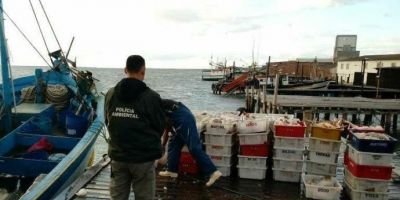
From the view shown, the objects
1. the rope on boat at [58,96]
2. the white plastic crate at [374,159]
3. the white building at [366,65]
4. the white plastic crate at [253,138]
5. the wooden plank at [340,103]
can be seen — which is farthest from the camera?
the white building at [366,65]

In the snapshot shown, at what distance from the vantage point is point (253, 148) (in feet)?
26.4

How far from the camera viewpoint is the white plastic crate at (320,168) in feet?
25.2

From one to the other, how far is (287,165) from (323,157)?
74 centimetres

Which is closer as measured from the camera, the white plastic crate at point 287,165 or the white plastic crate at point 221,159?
the white plastic crate at point 287,165

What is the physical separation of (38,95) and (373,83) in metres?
40.8

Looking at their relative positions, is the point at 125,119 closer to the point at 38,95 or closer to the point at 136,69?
the point at 136,69

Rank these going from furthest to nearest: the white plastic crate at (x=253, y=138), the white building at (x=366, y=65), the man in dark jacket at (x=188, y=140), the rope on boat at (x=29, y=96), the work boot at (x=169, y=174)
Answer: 1. the white building at (x=366, y=65)
2. the rope on boat at (x=29, y=96)
3. the work boot at (x=169, y=174)
4. the white plastic crate at (x=253, y=138)
5. the man in dark jacket at (x=188, y=140)

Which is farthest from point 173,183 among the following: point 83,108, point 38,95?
point 38,95

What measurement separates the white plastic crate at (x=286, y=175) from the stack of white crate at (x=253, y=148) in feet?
0.89

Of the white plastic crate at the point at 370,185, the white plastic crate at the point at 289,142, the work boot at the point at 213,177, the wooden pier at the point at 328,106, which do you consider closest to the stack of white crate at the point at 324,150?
the white plastic crate at the point at 289,142

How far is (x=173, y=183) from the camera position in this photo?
780cm

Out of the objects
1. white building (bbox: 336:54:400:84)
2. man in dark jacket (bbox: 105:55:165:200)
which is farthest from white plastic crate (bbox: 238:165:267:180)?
white building (bbox: 336:54:400:84)

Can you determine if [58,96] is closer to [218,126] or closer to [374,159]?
[218,126]

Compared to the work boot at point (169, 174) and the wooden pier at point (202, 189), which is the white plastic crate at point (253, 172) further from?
the work boot at point (169, 174)
